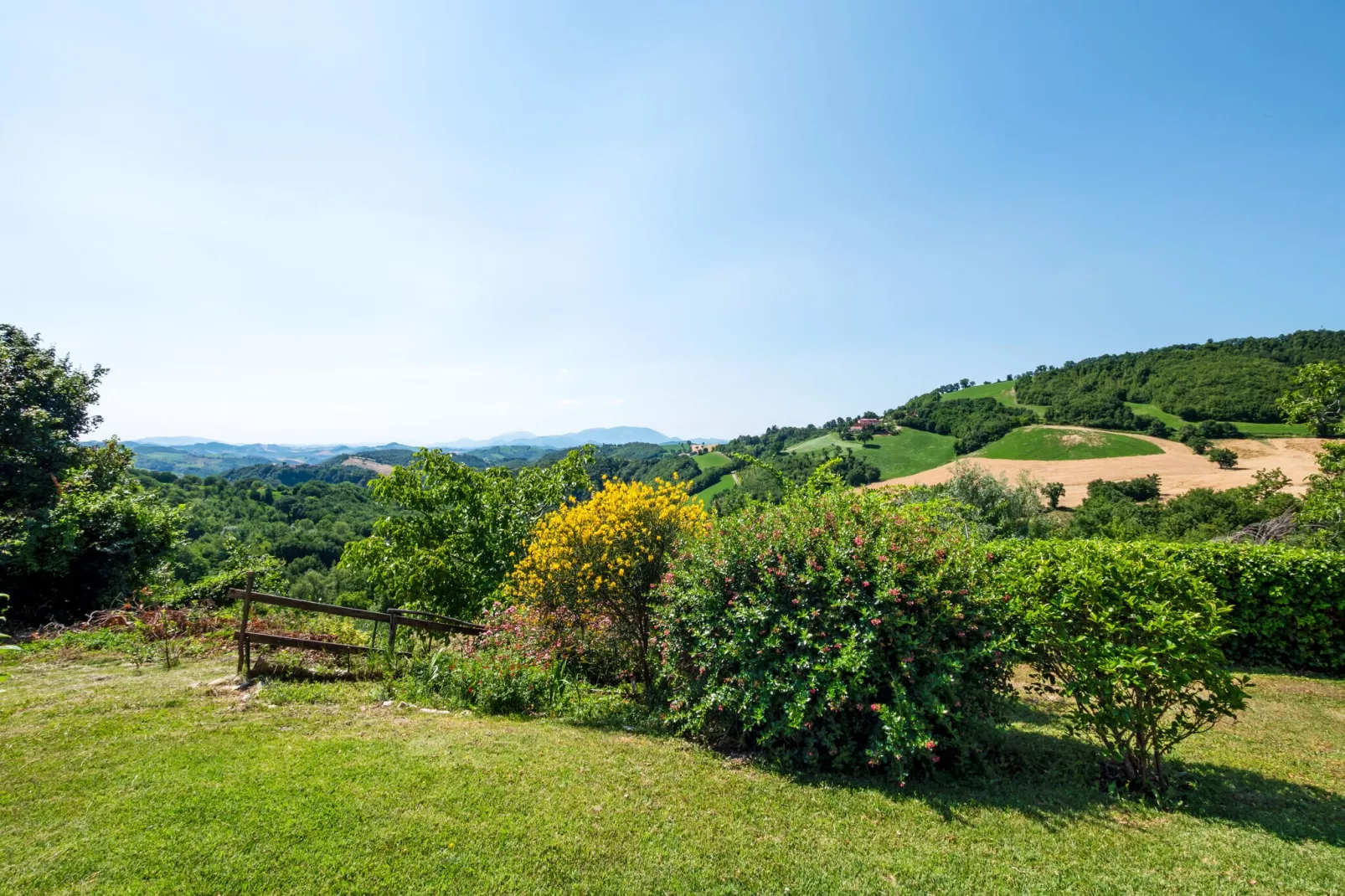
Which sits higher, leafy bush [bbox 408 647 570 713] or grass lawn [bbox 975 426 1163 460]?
grass lawn [bbox 975 426 1163 460]

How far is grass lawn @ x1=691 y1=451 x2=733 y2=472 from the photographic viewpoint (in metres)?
92.6

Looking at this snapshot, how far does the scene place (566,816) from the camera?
393cm

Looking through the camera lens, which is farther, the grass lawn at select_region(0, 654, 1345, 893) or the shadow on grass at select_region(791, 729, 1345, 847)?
the shadow on grass at select_region(791, 729, 1345, 847)

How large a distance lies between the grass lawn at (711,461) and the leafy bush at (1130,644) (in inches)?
3297

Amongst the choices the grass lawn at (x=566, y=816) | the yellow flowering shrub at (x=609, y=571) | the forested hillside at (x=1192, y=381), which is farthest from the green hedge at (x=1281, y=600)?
the forested hillside at (x=1192, y=381)

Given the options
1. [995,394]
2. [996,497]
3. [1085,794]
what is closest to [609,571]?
[1085,794]

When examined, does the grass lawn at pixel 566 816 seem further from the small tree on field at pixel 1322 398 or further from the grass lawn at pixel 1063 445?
the grass lawn at pixel 1063 445

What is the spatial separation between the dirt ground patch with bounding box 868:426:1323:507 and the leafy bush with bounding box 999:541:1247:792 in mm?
32957

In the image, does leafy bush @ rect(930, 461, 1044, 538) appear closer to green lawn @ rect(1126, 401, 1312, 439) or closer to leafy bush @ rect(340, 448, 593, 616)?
leafy bush @ rect(340, 448, 593, 616)

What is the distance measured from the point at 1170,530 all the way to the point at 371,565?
4011cm

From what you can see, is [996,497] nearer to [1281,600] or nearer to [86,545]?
[1281,600]

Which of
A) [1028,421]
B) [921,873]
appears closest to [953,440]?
[1028,421]

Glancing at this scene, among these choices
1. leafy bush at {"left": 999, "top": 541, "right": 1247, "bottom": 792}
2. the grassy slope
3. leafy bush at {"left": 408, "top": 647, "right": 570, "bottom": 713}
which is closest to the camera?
leafy bush at {"left": 999, "top": 541, "right": 1247, "bottom": 792}

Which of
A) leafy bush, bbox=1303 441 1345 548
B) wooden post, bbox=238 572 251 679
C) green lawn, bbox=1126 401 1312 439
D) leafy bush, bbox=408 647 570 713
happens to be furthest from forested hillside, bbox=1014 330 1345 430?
wooden post, bbox=238 572 251 679
